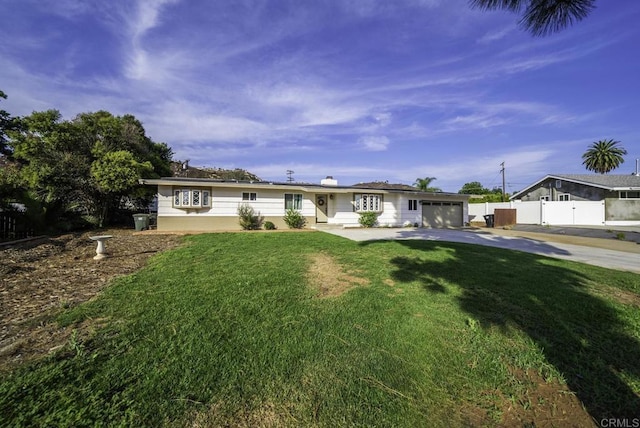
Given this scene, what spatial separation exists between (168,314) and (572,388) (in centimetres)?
476

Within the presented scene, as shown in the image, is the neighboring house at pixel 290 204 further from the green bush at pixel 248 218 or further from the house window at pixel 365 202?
the green bush at pixel 248 218

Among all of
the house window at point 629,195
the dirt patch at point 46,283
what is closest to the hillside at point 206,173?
the dirt patch at point 46,283

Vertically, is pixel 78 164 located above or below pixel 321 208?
above

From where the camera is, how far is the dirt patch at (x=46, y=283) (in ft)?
10.3

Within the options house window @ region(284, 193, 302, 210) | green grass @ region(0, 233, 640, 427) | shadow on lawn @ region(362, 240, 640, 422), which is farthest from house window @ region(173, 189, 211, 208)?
shadow on lawn @ region(362, 240, 640, 422)

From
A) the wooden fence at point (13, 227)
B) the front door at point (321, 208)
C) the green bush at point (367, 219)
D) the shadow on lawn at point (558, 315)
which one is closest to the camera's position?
the shadow on lawn at point (558, 315)

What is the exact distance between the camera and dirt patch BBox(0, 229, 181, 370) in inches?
123

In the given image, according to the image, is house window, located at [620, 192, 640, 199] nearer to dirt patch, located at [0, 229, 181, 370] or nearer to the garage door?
the garage door

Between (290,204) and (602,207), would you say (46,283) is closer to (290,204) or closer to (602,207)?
(290,204)

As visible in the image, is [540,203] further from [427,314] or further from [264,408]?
[264,408]

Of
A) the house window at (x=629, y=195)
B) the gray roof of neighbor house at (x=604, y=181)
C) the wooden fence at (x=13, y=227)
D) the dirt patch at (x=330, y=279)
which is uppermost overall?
the gray roof of neighbor house at (x=604, y=181)

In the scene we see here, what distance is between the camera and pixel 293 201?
17609 millimetres

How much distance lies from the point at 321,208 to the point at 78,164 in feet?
44.1

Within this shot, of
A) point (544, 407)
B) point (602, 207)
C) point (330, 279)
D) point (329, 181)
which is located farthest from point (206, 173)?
point (602, 207)
